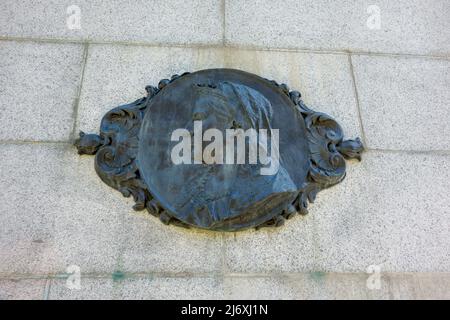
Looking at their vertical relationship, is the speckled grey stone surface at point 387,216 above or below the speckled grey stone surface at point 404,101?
below

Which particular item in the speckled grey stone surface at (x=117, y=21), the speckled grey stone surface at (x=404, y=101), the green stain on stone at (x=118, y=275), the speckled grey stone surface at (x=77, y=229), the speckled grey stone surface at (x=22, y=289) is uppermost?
the speckled grey stone surface at (x=117, y=21)

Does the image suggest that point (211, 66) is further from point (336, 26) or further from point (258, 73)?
point (336, 26)

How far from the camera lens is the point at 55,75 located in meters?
4.19

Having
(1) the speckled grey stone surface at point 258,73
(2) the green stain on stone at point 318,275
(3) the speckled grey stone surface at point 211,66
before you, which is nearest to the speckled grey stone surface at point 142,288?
(1) the speckled grey stone surface at point 258,73

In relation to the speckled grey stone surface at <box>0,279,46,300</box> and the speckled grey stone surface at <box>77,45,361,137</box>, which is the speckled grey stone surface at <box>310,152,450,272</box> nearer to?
the speckled grey stone surface at <box>77,45,361,137</box>

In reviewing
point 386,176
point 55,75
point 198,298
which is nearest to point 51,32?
point 55,75

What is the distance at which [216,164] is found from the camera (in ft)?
11.9

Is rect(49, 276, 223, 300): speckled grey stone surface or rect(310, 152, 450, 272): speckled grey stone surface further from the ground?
rect(310, 152, 450, 272): speckled grey stone surface

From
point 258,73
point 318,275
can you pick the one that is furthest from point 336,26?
point 318,275

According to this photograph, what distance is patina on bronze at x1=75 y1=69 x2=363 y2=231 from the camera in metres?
3.52

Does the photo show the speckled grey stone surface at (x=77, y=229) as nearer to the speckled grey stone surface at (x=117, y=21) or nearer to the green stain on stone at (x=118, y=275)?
the green stain on stone at (x=118, y=275)

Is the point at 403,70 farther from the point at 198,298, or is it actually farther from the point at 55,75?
the point at 55,75

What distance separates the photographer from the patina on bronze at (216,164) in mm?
3516

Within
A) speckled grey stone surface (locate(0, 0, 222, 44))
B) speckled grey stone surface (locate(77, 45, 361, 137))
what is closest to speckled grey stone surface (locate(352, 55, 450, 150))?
speckled grey stone surface (locate(77, 45, 361, 137))
